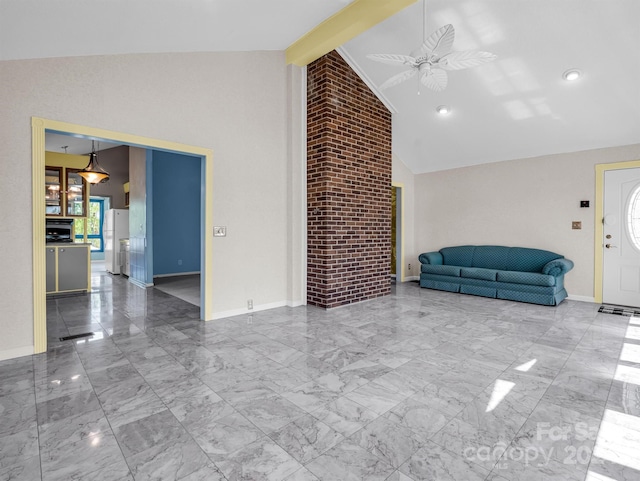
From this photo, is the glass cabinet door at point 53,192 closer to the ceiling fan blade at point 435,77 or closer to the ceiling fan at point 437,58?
the ceiling fan at point 437,58

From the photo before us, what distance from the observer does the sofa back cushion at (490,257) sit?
6043 mm

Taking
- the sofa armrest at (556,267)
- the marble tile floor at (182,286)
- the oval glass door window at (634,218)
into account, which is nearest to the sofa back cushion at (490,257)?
the sofa armrest at (556,267)

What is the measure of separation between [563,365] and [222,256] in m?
3.79

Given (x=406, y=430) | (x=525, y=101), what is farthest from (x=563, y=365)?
(x=525, y=101)

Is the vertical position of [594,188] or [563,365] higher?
[594,188]

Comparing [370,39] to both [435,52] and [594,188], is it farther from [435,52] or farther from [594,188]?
[594,188]

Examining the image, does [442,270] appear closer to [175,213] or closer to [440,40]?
[440,40]

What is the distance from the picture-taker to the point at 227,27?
12.0ft

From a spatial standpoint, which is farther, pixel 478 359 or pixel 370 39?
pixel 370 39

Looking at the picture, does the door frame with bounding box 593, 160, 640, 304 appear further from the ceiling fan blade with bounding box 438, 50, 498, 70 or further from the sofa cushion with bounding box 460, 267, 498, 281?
the ceiling fan blade with bounding box 438, 50, 498, 70

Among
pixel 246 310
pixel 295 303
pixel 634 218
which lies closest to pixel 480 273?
pixel 634 218

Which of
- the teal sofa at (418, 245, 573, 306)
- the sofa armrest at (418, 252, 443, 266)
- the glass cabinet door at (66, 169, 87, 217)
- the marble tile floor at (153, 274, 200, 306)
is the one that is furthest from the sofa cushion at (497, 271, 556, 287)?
the glass cabinet door at (66, 169, 87, 217)

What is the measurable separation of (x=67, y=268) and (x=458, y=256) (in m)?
7.38

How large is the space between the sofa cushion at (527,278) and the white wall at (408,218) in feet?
7.50
